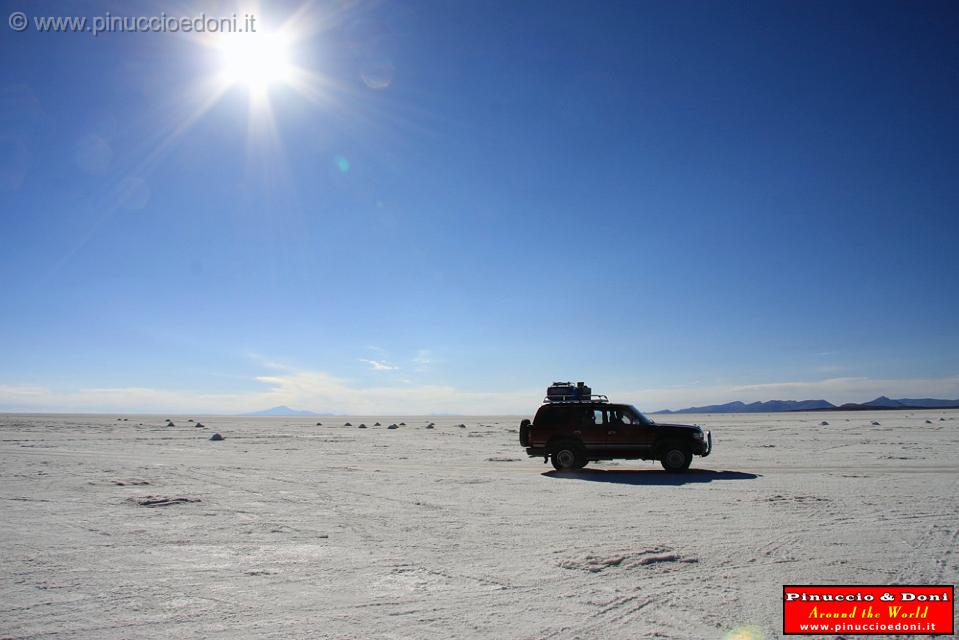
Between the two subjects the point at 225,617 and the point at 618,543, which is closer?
the point at 225,617

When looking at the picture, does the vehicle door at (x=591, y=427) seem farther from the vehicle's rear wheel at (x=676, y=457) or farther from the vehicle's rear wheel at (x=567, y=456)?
the vehicle's rear wheel at (x=676, y=457)

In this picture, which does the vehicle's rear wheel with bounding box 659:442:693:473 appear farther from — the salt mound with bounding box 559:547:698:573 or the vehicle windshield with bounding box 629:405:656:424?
the salt mound with bounding box 559:547:698:573

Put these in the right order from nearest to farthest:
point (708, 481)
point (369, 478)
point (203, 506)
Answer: point (203, 506) → point (708, 481) → point (369, 478)

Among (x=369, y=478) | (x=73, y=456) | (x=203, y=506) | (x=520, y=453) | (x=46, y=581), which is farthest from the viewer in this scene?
(x=520, y=453)

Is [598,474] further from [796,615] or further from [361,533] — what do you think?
[796,615]

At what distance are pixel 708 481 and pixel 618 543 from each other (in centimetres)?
807

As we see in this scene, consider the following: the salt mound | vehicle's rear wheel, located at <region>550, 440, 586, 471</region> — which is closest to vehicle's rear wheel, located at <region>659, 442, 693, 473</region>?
vehicle's rear wheel, located at <region>550, 440, 586, 471</region>

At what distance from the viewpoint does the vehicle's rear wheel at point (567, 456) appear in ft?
59.0

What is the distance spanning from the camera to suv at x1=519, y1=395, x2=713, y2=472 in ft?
57.5

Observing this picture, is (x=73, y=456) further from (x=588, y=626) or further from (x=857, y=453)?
(x=857, y=453)

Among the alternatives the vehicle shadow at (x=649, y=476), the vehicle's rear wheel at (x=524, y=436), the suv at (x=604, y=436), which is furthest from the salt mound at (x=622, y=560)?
the vehicle's rear wheel at (x=524, y=436)

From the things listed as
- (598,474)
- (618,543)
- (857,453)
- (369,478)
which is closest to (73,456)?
(369,478)

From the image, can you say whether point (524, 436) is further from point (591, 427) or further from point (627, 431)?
point (627, 431)

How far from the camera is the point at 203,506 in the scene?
38.3 feet
